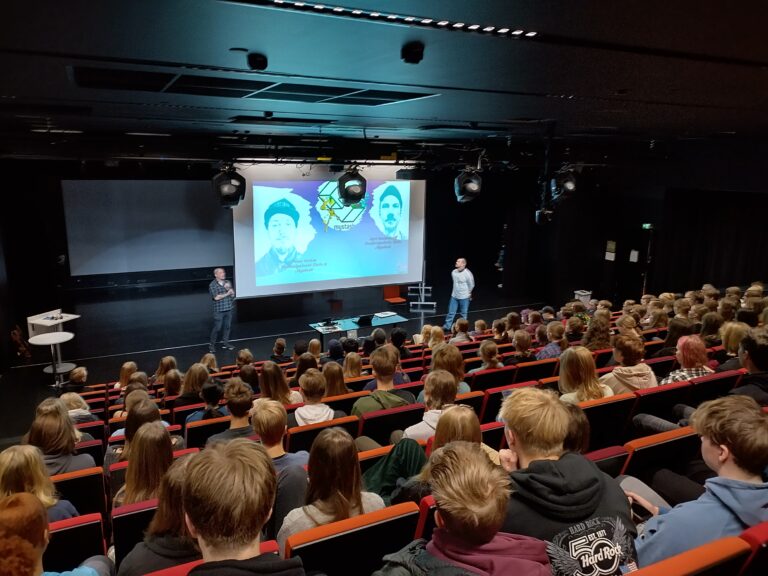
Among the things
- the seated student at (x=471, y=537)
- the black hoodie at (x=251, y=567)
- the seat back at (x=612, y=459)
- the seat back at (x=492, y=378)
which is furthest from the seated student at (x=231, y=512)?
the seat back at (x=492, y=378)

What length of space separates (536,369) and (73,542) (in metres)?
4.13

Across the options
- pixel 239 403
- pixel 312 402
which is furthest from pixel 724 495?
pixel 239 403

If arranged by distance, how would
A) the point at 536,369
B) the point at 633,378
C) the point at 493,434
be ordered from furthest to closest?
the point at 536,369, the point at 633,378, the point at 493,434

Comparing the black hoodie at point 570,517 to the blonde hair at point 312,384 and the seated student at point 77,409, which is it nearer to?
the blonde hair at point 312,384

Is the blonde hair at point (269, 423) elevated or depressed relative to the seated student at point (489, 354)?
elevated

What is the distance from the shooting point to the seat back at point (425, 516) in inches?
82.0

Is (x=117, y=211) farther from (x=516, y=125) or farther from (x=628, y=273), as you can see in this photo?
(x=628, y=273)

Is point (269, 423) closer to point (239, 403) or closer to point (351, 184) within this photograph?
point (239, 403)

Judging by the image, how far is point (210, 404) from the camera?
446 cm

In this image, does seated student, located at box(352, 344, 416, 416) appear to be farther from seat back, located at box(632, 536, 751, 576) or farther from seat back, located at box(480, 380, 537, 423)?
seat back, located at box(632, 536, 751, 576)

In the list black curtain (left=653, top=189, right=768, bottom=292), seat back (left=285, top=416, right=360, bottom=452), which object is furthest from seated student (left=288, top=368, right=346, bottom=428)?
black curtain (left=653, top=189, right=768, bottom=292)

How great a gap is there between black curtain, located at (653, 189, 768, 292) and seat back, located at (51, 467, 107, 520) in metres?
11.9

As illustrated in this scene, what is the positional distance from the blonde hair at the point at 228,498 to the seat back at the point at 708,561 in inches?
43.0

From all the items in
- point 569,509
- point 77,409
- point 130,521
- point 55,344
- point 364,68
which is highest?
point 364,68
